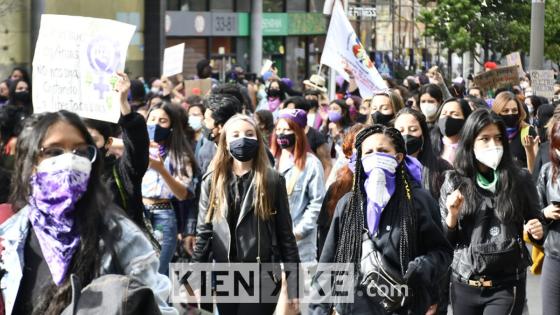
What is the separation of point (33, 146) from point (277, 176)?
11.5 feet

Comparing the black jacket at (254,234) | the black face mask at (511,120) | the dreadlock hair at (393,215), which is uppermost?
the black face mask at (511,120)

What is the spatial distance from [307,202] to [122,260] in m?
5.10

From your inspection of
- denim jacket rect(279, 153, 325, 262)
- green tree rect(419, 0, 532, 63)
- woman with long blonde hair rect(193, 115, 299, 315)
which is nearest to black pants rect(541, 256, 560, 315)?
woman with long blonde hair rect(193, 115, 299, 315)

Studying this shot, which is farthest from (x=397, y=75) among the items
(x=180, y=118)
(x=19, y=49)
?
(x=180, y=118)

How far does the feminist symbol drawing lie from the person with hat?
1850 millimetres

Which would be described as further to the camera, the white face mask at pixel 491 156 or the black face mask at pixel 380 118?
the black face mask at pixel 380 118

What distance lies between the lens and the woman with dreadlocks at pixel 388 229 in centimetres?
579

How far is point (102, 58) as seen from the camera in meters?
7.23

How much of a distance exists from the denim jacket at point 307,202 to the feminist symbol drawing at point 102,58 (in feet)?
6.70

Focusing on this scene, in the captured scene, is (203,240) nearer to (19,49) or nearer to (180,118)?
(180,118)

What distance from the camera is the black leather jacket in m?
7.05

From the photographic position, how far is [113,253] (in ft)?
12.5

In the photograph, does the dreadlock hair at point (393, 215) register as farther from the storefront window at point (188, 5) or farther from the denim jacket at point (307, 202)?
the storefront window at point (188, 5)

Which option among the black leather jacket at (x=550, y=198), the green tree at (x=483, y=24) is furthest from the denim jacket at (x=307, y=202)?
the green tree at (x=483, y=24)
